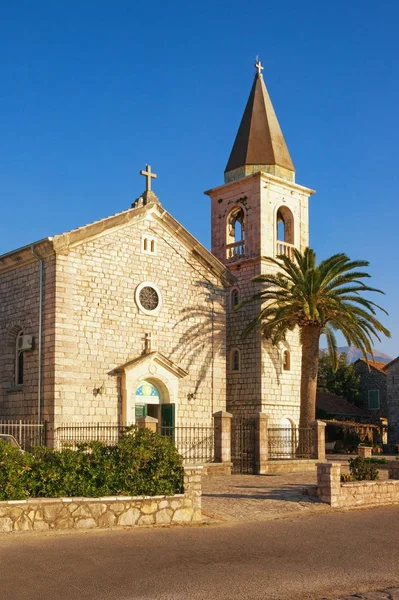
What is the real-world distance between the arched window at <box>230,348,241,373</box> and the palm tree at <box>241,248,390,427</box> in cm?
239

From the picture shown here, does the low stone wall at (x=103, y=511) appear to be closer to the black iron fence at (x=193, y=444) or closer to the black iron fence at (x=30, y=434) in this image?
the black iron fence at (x=30, y=434)

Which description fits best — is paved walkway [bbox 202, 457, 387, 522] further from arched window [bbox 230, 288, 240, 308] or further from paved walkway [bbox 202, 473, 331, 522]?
arched window [bbox 230, 288, 240, 308]

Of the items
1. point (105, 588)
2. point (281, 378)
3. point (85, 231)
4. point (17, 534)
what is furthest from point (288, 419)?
point (105, 588)

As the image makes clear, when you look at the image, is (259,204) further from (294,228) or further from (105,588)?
(105,588)

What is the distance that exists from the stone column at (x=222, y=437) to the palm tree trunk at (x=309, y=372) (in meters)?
5.88

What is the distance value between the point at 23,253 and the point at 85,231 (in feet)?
7.48

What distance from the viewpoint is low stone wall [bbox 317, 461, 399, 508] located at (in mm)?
15945

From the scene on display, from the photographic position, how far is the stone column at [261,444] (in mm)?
23281

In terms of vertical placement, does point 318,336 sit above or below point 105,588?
above

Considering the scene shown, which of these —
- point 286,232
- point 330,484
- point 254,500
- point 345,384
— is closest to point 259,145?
point 286,232

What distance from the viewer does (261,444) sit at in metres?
23.4

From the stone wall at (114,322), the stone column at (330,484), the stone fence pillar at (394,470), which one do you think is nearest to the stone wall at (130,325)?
the stone wall at (114,322)

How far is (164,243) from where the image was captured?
88.7 ft

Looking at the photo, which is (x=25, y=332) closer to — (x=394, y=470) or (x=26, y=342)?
(x=26, y=342)
